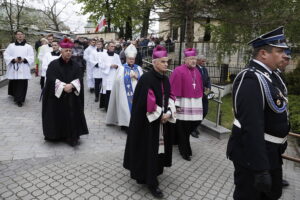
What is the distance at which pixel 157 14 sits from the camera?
34.5 feet

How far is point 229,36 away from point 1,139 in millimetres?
9248

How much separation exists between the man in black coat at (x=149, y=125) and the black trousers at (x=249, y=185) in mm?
1410

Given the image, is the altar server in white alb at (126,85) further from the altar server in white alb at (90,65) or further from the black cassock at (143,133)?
the altar server in white alb at (90,65)

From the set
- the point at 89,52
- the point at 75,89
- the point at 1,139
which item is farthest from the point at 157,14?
the point at 1,139

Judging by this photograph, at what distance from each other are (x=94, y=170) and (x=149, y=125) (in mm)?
1377

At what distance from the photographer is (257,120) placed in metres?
2.47

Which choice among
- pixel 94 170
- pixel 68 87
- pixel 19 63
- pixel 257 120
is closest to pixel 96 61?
pixel 19 63

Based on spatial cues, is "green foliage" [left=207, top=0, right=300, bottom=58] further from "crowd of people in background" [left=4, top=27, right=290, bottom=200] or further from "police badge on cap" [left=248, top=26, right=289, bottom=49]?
"police badge on cap" [left=248, top=26, right=289, bottom=49]

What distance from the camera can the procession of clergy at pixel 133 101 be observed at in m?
4.08

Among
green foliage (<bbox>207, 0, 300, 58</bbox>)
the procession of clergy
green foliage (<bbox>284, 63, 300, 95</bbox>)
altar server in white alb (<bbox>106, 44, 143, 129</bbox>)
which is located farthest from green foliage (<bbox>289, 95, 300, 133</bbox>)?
altar server in white alb (<bbox>106, 44, 143, 129</bbox>)

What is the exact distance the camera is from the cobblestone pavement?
13.6 feet

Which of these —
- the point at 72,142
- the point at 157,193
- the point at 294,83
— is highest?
the point at 294,83

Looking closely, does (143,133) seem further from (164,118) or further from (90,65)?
(90,65)

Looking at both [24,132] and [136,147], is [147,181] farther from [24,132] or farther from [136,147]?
[24,132]
